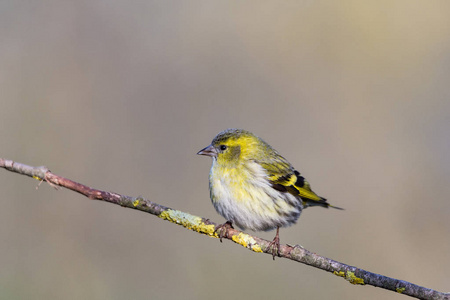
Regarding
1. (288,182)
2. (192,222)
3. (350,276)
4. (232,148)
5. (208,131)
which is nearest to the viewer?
(350,276)

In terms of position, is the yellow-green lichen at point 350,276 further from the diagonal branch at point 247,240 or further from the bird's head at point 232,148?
the bird's head at point 232,148

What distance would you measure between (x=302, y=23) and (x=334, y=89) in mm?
1606

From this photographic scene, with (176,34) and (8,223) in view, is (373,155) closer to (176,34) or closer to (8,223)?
Answer: (176,34)

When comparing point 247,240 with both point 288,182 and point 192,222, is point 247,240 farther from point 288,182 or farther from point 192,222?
point 288,182

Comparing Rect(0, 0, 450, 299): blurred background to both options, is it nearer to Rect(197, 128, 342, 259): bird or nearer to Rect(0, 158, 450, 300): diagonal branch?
Rect(197, 128, 342, 259): bird

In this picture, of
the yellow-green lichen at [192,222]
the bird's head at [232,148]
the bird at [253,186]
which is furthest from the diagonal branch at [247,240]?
the bird's head at [232,148]

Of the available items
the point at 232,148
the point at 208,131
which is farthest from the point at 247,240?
the point at 208,131

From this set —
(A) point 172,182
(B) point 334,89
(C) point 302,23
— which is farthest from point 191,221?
(C) point 302,23

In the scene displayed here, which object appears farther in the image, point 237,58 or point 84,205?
point 237,58

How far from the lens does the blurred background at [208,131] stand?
5.96m

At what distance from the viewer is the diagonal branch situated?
7.31 feet

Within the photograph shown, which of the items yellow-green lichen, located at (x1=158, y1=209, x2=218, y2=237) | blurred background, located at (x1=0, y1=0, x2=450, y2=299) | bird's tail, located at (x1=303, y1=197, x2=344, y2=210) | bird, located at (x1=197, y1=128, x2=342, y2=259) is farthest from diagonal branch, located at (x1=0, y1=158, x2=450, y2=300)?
blurred background, located at (x1=0, y1=0, x2=450, y2=299)

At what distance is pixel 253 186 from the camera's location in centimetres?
385

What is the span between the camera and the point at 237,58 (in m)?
8.11
